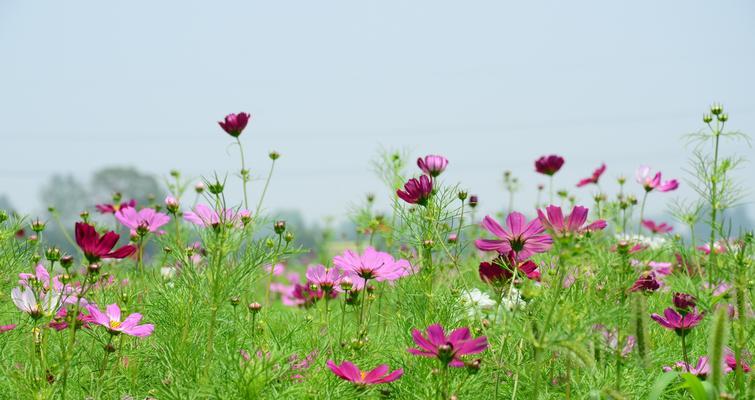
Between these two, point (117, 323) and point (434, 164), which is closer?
point (117, 323)

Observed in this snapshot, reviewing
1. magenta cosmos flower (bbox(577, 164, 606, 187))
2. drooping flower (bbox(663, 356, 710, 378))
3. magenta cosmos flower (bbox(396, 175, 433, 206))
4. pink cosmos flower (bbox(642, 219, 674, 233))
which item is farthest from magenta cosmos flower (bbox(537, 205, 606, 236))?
pink cosmos flower (bbox(642, 219, 674, 233))

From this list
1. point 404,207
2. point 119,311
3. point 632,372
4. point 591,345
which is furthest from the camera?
point 404,207

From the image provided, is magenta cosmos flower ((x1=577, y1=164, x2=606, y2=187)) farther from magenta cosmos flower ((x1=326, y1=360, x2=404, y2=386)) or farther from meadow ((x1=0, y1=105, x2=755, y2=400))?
magenta cosmos flower ((x1=326, y1=360, x2=404, y2=386))

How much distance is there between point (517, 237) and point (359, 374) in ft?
1.47

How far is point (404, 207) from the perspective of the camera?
6.72ft

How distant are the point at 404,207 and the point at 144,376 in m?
0.84

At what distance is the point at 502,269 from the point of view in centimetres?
165

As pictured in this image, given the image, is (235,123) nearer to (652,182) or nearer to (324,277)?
(324,277)

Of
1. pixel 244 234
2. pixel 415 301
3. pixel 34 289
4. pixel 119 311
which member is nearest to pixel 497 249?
pixel 415 301

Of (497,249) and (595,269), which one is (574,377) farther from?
(497,249)

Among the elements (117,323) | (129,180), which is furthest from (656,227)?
(129,180)

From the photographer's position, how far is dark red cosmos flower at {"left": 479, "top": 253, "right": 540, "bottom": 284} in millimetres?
1566

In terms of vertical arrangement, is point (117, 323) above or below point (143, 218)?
below

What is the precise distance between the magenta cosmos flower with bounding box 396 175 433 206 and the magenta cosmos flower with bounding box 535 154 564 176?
1.69 ft
